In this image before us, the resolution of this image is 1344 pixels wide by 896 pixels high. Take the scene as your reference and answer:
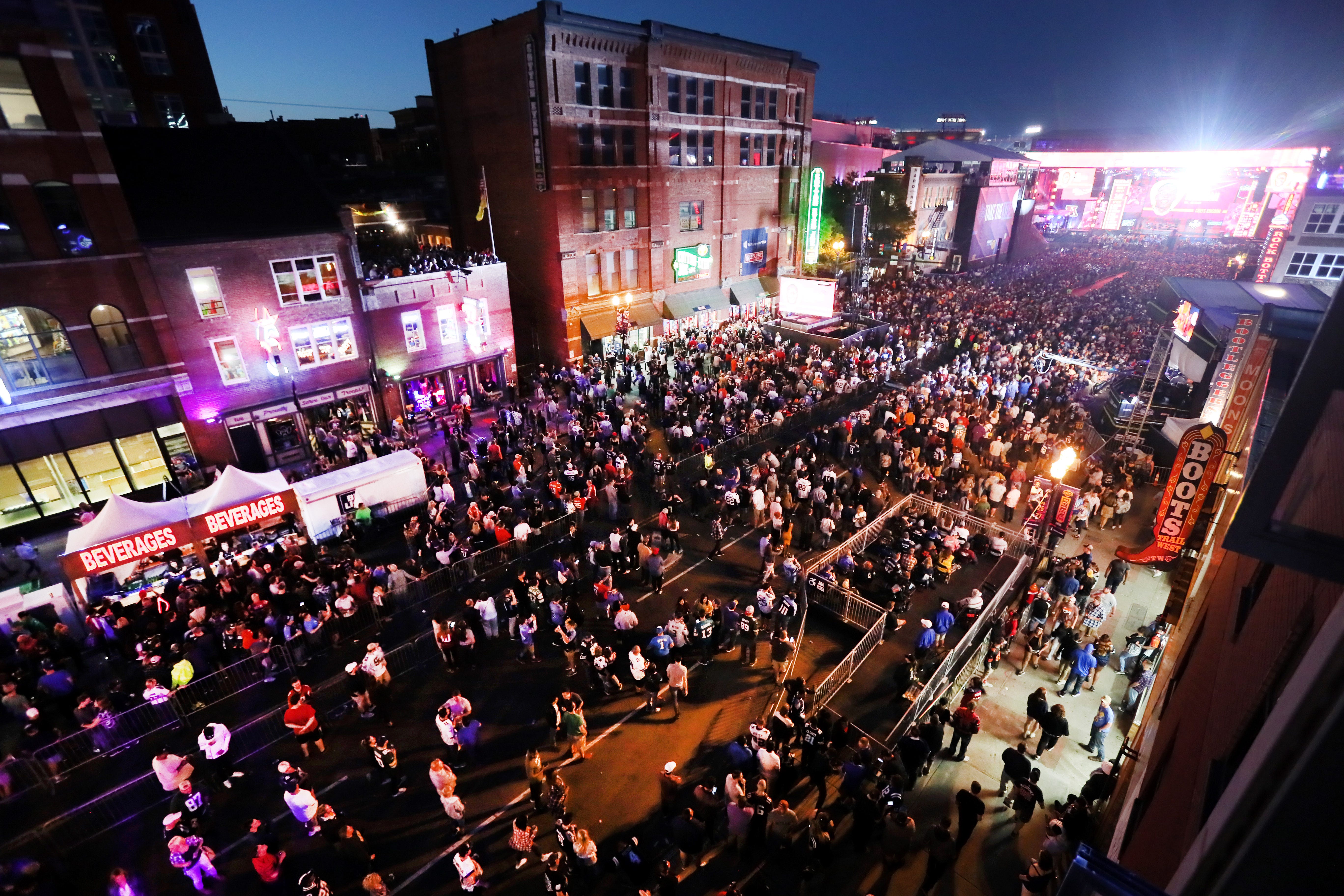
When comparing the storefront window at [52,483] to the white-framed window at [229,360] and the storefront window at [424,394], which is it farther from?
the storefront window at [424,394]

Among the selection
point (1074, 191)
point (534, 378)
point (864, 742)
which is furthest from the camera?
point (1074, 191)

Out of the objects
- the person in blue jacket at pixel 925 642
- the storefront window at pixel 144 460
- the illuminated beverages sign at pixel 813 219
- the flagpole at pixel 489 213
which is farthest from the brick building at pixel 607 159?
the person in blue jacket at pixel 925 642

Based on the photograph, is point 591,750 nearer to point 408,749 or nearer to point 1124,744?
point 408,749

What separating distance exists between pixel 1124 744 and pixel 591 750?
931cm

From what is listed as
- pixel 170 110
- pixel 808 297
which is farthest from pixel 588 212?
pixel 170 110

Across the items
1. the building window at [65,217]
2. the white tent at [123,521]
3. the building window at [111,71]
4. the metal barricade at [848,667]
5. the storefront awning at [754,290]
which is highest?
the building window at [111,71]

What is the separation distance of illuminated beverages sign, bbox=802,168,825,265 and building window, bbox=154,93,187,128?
123 ft

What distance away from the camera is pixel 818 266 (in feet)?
155

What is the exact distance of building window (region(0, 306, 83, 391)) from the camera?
691 inches

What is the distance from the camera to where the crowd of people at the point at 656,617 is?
9.52 metres

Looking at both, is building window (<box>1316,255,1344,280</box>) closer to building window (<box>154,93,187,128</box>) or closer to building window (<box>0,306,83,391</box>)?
building window (<box>0,306,83,391</box>)

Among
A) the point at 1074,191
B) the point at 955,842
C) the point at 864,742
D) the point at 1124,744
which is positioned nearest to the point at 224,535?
the point at 864,742

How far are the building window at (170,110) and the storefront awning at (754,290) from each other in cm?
3187

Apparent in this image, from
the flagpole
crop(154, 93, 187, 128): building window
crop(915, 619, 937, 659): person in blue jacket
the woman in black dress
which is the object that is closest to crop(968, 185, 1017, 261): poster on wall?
the flagpole
